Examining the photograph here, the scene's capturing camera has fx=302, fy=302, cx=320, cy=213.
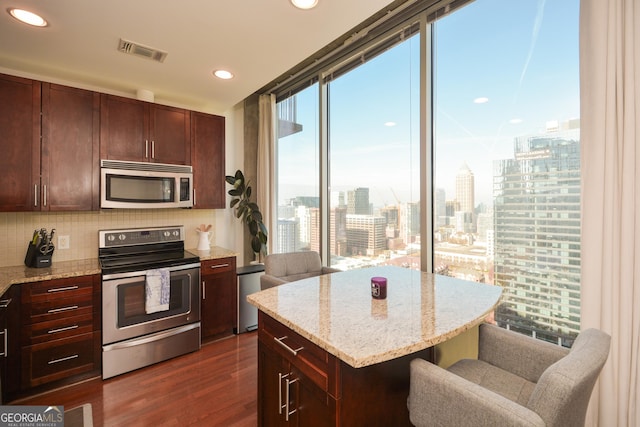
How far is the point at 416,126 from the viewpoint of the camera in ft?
8.20

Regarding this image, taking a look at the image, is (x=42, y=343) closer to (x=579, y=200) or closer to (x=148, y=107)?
(x=148, y=107)

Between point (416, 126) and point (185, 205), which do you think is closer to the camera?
point (416, 126)

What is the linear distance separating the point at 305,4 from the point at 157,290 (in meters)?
2.51

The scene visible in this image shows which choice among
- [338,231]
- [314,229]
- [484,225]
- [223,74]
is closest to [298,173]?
[314,229]

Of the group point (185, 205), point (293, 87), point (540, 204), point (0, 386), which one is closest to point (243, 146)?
point (293, 87)

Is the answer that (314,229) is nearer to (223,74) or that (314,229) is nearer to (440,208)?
(440,208)

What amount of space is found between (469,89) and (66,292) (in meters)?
3.42

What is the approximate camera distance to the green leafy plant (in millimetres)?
3811

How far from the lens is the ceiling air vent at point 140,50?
2297 millimetres

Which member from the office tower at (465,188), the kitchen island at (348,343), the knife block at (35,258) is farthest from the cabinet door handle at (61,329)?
the office tower at (465,188)

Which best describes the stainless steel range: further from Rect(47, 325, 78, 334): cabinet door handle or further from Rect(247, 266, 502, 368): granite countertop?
Rect(247, 266, 502, 368): granite countertop

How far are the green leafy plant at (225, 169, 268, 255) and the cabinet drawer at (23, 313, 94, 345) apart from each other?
181 cm

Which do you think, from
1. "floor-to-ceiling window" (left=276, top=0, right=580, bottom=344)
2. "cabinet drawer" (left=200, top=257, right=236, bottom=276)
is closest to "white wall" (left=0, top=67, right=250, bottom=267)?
"cabinet drawer" (left=200, top=257, right=236, bottom=276)

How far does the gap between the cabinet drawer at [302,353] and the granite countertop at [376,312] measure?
8 cm
